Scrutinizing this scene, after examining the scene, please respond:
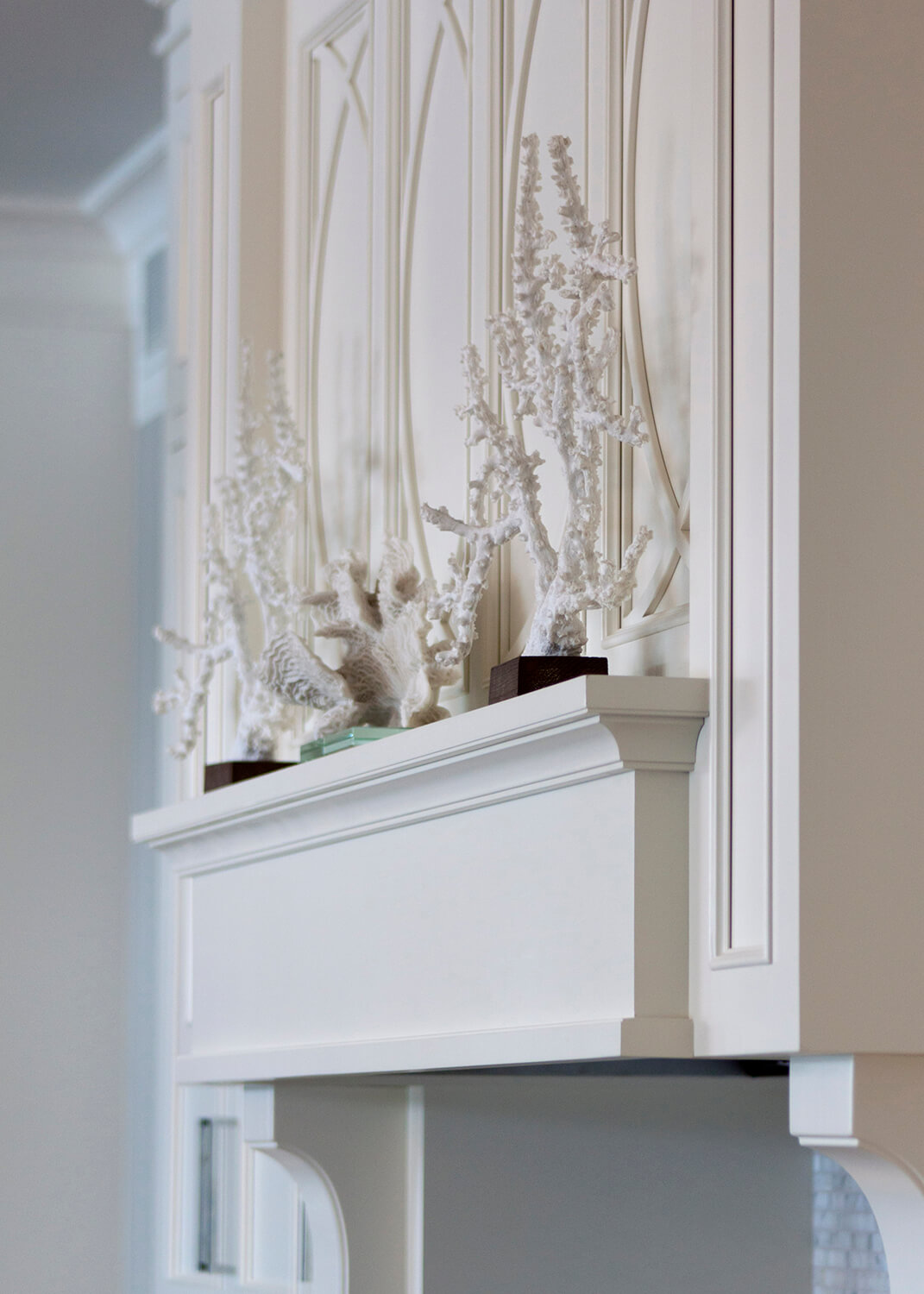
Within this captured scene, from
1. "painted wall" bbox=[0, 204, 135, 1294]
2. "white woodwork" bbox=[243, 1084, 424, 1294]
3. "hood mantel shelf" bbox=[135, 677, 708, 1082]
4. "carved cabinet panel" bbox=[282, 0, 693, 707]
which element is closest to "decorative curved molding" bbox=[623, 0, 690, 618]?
"carved cabinet panel" bbox=[282, 0, 693, 707]

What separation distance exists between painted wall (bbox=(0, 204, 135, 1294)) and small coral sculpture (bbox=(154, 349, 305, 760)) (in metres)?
1.51

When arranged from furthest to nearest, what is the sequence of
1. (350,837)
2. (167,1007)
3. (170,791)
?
(167,1007) < (170,791) < (350,837)

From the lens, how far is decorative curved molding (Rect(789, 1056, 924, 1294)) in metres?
1.24

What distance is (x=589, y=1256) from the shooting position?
2.05 meters

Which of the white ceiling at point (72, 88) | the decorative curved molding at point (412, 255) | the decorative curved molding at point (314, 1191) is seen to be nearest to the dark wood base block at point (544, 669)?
the decorative curved molding at point (412, 255)

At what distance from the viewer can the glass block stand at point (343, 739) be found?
6.33 ft

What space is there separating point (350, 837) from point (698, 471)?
2.22ft

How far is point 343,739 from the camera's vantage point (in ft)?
6.41

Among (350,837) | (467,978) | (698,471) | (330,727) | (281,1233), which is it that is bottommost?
(281,1233)

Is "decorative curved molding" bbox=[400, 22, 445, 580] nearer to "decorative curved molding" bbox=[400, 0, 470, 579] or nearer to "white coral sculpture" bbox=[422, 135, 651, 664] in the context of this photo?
"decorative curved molding" bbox=[400, 0, 470, 579]

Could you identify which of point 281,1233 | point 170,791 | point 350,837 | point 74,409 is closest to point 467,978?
point 350,837

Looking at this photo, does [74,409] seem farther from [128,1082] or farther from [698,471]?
[698,471]

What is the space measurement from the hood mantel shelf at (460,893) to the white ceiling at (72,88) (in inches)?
64.5

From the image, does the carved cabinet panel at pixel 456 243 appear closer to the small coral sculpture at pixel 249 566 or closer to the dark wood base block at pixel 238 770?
the small coral sculpture at pixel 249 566
